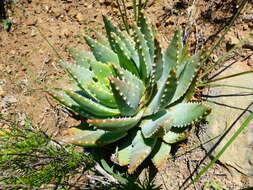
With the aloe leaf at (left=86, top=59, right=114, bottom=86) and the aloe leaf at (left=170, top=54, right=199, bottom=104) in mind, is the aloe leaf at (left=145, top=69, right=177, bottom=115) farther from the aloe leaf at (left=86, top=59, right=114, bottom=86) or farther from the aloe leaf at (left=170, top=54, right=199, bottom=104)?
the aloe leaf at (left=86, top=59, right=114, bottom=86)

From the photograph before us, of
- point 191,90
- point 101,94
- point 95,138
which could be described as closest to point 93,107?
point 101,94

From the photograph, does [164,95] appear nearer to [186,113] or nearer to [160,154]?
[186,113]

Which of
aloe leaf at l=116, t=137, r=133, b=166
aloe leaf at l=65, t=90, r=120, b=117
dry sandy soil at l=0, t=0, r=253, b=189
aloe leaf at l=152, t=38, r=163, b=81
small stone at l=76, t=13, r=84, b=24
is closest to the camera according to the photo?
aloe leaf at l=152, t=38, r=163, b=81

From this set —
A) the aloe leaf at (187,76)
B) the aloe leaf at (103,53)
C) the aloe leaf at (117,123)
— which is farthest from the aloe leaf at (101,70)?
→ the aloe leaf at (187,76)

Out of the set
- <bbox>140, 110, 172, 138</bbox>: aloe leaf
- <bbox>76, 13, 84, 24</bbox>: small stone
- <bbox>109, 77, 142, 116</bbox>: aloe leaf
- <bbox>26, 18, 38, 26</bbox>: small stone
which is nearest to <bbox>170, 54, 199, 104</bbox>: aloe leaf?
<bbox>140, 110, 172, 138</bbox>: aloe leaf

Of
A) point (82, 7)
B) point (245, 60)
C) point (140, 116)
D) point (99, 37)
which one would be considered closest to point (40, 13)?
point (82, 7)

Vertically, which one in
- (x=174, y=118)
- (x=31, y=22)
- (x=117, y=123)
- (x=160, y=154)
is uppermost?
(x=31, y=22)
